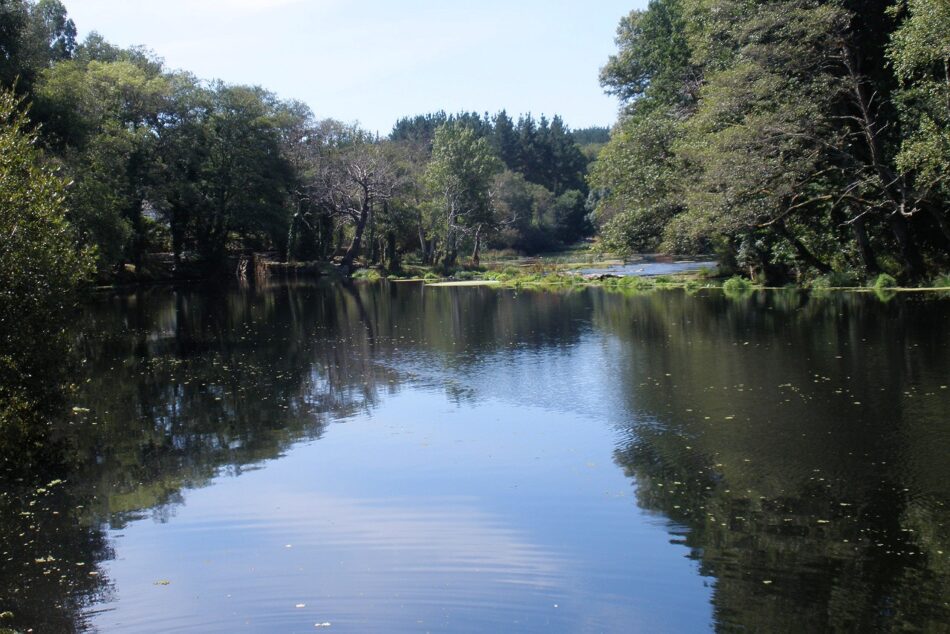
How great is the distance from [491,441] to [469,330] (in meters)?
15.7

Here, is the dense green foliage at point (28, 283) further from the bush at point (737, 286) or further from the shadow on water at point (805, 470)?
the bush at point (737, 286)

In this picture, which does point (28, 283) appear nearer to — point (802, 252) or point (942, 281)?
point (942, 281)

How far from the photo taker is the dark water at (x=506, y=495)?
7578mm

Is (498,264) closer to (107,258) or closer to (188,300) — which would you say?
(188,300)

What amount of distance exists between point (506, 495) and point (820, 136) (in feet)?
94.1

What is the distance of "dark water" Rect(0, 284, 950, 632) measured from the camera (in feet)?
24.9

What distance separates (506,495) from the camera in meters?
10.7

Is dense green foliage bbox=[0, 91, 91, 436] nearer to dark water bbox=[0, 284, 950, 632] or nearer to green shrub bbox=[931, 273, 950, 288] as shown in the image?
dark water bbox=[0, 284, 950, 632]

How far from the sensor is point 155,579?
848 cm

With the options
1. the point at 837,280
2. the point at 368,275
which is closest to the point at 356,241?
the point at 368,275

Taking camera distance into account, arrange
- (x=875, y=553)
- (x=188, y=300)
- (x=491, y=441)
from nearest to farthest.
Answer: (x=875, y=553), (x=491, y=441), (x=188, y=300)

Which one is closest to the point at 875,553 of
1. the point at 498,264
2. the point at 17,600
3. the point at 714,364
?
the point at 17,600

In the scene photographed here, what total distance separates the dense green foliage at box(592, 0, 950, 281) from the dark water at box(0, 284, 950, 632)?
1158 centimetres

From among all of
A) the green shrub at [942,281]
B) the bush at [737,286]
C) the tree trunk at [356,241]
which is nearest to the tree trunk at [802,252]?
the bush at [737,286]
